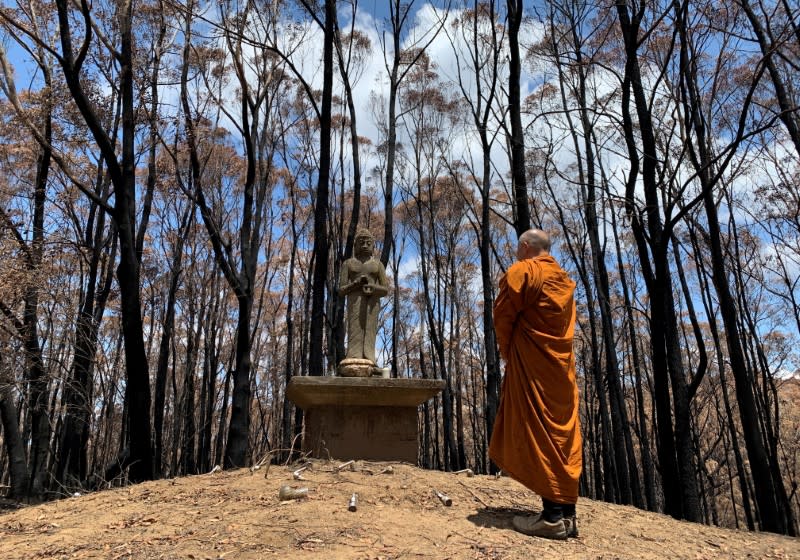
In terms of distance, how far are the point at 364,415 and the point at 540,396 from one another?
248cm

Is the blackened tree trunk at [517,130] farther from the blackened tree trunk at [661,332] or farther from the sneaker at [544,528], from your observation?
the sneaker at [544,528]

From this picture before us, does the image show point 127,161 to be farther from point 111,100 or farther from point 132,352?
point 111,100

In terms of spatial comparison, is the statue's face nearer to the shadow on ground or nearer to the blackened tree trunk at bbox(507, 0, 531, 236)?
the blackened tree trunk at bbox(507, 0, 531, 236)

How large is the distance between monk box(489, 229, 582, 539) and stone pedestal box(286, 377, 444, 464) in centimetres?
163

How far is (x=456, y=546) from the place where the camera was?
333 centimetres

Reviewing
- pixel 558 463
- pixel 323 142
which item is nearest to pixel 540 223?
pixel 323 142

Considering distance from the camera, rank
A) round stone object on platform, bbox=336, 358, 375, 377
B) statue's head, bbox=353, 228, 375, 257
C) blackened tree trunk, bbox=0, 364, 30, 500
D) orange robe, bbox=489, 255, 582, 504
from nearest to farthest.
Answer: orange robe, bbox=489, 255, 582, 504 → round stone object on platform, bbox=336, 358, 375, 377 → statue's head, bbox=353, 228, 375, 257 → blackened tree trunk, bbox=0, 364, 30, 500

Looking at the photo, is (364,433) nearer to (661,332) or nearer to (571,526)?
(571,526)

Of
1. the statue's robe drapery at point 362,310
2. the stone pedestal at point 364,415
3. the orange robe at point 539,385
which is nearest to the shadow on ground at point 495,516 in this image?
the orange robe at point 539,385

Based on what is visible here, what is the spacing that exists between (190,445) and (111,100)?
13.9m

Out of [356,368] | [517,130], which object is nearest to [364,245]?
[356,368]

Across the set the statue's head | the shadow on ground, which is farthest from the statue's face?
the shadow on ground

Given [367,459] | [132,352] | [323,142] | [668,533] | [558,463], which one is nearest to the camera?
[558,463]

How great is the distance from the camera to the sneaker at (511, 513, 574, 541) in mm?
3615
